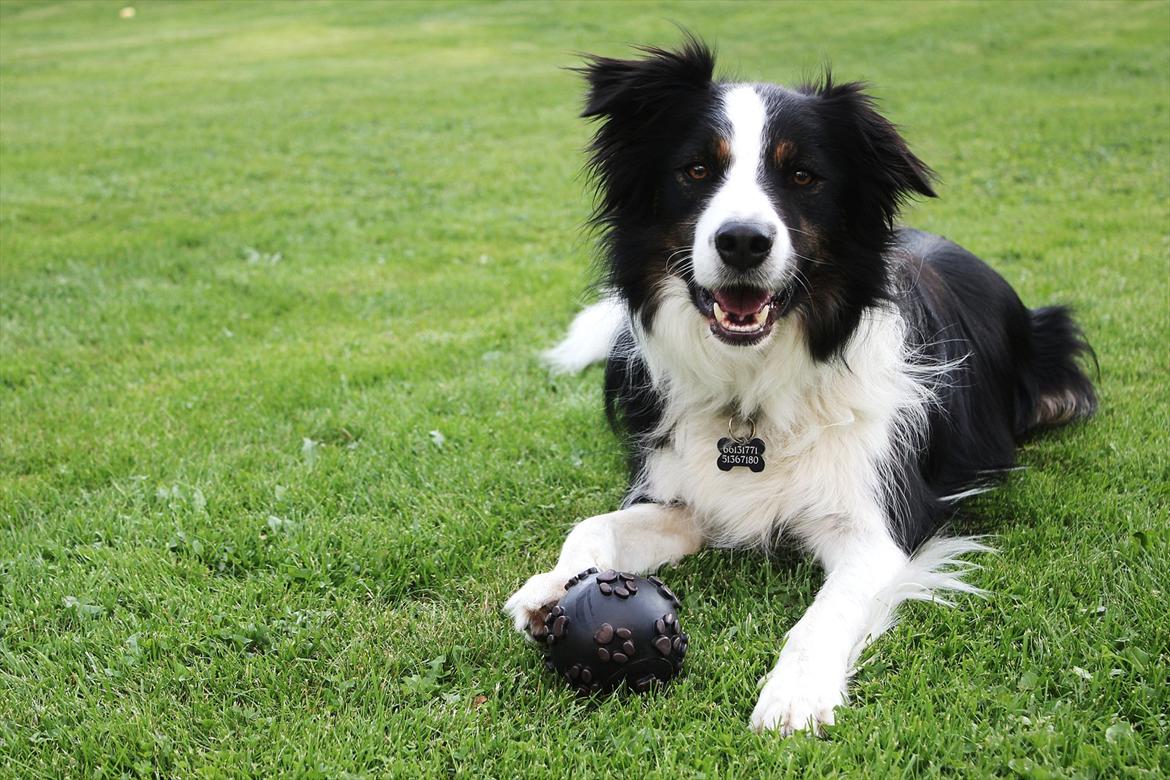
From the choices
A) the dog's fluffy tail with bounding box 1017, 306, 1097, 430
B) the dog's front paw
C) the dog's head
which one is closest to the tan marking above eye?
the dog's head

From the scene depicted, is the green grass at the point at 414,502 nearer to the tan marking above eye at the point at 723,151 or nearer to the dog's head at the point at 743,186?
the dog's head at the point at 743,186

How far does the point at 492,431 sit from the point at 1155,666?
309cm

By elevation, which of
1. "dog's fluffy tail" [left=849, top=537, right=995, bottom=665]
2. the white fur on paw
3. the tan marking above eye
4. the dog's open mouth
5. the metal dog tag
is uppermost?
the tan marking above eye

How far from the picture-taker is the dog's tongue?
138 inches

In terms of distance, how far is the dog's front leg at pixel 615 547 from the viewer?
323 centimetres

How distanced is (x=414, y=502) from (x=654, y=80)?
6.54 ft

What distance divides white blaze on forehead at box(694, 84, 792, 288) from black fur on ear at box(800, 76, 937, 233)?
1.06ft

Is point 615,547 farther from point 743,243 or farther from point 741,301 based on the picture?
point 743,243

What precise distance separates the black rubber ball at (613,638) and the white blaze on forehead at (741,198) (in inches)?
44.0

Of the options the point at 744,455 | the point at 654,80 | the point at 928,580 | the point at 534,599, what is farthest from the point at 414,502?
the point at 928,580

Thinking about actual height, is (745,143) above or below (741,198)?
above

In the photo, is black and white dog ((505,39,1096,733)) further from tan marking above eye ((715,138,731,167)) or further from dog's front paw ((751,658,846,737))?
dog's front paw ((751,658,846,737))

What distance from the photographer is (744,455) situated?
3797mm

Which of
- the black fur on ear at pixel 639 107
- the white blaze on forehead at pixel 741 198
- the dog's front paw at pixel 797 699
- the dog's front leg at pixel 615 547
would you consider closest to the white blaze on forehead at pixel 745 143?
the white blaze on forehead at pixel 741 198
